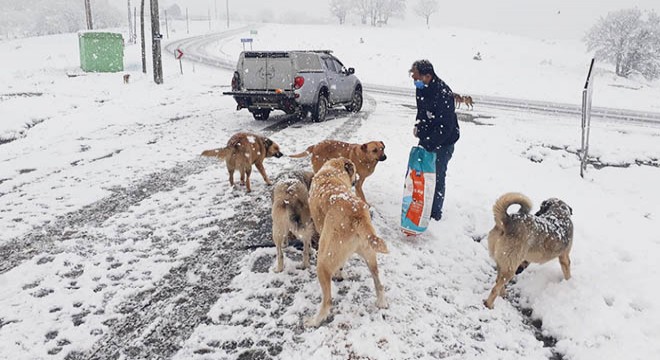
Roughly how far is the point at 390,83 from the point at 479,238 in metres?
22.4

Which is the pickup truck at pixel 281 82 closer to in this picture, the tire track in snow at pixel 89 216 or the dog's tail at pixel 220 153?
the tire track in snow at pixel 89 216

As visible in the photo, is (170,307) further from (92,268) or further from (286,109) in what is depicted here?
(286,109)

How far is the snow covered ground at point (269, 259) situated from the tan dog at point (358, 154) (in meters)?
0.58

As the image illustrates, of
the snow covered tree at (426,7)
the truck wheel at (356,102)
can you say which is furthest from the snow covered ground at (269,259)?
the snow covered tree at (426,7)

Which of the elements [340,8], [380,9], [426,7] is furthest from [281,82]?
[426,7]

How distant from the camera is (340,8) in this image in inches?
3949

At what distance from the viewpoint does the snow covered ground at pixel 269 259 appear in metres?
3.27

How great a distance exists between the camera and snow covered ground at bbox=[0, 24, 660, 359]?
3268 mm

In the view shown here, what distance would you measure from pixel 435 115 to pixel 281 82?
728 centimetres

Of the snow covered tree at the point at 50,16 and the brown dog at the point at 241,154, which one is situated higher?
the snow covered tree at the point at 50,16

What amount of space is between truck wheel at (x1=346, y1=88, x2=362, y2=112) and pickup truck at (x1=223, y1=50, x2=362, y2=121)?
1.99 metres

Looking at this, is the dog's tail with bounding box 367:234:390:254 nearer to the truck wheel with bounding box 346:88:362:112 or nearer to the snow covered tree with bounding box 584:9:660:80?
the truck wheel with bounding box 346:88:362:112

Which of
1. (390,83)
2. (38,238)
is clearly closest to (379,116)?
(38,238)

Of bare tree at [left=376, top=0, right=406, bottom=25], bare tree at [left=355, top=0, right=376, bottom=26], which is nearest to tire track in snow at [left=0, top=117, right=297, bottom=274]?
bare tree at [left=376, top=0, right=406, bottom=25]
